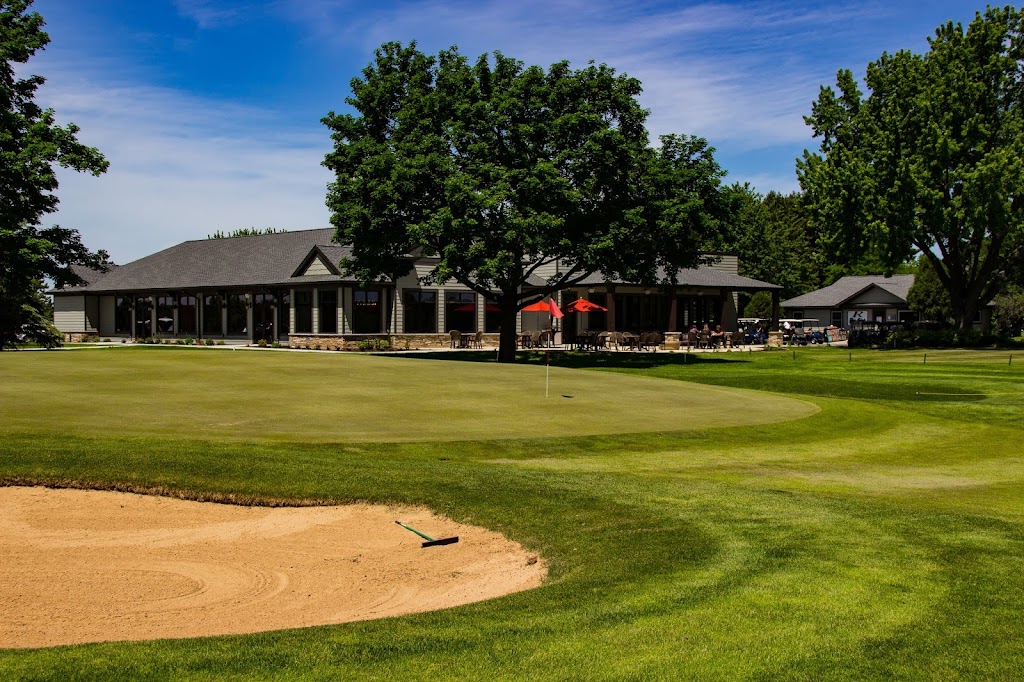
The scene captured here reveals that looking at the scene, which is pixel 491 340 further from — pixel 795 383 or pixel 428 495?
pixel 428 495

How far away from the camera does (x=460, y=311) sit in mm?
62406

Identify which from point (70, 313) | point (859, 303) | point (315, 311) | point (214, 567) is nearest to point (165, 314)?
point (70, 313)

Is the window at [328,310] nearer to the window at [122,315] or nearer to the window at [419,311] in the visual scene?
the window at [419,311]

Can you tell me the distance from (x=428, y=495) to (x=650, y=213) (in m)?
32.9

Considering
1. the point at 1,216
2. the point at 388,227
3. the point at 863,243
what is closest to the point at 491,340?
the point at 388,227

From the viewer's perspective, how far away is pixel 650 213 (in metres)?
43.3

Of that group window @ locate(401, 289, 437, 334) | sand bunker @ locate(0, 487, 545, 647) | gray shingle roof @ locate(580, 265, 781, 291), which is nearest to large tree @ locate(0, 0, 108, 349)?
window @ locate(401, 289, 437, 334)

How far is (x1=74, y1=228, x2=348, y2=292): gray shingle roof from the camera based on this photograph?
63.8 m

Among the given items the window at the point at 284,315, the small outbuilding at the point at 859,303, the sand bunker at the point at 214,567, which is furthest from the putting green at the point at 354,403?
the small outbuilding at the point at 859,303

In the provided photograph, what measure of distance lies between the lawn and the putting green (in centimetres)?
13

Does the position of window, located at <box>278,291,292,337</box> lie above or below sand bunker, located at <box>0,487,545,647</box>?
above

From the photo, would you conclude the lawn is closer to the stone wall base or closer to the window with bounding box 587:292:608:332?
the stone wall base

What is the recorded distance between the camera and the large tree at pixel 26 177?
156 feet

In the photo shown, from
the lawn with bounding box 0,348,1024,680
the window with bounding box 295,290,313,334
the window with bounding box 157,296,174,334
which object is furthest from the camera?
the window with bounding box 157,296,174,334
